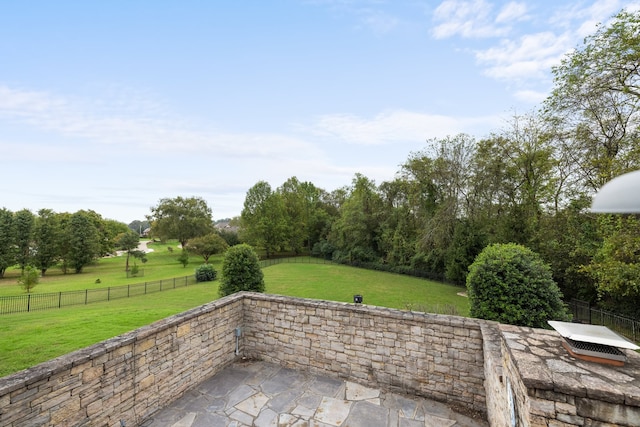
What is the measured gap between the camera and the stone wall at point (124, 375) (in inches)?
108

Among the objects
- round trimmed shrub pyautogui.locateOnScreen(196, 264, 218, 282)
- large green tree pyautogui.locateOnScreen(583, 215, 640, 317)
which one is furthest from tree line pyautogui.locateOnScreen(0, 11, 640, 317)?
round trimmed shrub pyautogui.locateOnScreen(196, 264, 218, 282)

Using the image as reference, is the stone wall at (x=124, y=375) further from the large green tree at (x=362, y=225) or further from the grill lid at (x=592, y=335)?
the large green tree at (x=362, y=225)

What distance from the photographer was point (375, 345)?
477cm

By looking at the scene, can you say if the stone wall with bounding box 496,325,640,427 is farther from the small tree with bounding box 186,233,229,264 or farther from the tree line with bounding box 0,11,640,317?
the small tree with bounding box 186,233,229,264

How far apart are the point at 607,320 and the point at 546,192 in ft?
19.7

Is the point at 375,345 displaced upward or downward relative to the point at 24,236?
downward

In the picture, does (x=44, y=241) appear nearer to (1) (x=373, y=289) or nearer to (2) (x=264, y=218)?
(2) (x=264, y=218)

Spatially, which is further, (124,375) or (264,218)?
(264,218)

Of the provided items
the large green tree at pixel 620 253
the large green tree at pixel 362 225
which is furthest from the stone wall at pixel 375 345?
the large green tree at pixel 362 225

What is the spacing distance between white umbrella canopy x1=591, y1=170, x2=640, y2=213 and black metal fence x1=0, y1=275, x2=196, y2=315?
18.9 metres

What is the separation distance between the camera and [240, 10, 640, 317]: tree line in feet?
28.1

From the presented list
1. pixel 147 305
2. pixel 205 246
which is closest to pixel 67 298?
pixel 147 305

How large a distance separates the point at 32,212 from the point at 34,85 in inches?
1137

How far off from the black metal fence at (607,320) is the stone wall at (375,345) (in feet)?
30.4
